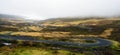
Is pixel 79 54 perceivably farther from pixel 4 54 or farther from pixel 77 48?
pixel 4 54

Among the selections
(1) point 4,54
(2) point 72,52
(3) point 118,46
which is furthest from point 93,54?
(1) point 4,54

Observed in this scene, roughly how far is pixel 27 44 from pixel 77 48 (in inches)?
1384

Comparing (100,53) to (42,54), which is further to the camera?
(100,53)

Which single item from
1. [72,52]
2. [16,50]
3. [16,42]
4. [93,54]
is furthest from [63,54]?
[16,42]

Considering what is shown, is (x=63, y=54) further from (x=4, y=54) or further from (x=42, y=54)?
(x=4, y=54)

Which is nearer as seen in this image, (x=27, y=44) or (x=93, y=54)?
(x=93, y=54)

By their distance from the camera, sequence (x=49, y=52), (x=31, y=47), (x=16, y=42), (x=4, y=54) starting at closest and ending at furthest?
(x=4, y=54), (x=49, y=52), (x=31, y=47), (x=16, y=42)

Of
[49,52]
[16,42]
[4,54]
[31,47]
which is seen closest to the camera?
[4,54]

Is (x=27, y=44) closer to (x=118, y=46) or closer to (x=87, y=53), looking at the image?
(x=87, y=53)

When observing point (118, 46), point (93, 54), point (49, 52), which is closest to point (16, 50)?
point (49, 52)

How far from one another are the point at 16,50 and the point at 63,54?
29407 millimetres

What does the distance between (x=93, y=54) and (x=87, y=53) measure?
3709 mm

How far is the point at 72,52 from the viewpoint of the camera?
133625 millimetres

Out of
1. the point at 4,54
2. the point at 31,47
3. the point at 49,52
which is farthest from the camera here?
the point at 31,47
